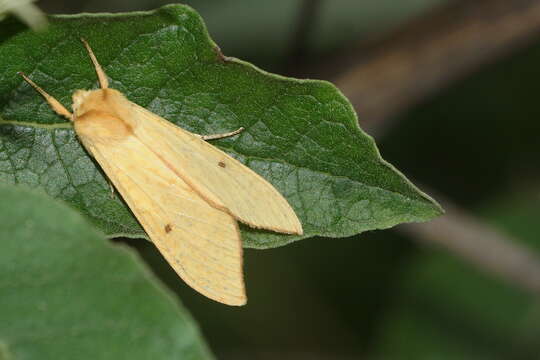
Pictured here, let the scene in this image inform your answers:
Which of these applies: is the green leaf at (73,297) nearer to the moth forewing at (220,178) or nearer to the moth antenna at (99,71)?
the moth antenna at (99,71)

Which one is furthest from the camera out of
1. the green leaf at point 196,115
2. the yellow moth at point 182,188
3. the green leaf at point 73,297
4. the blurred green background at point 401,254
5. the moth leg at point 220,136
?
the blurred green background at point 401,254

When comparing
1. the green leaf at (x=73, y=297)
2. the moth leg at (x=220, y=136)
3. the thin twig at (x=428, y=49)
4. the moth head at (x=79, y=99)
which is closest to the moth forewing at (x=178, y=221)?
the moth head at (x=79, y=99)

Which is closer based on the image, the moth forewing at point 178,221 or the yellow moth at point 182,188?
the yellow moth at point 182,188

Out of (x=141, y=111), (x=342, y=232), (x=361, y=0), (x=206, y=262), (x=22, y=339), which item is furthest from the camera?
(x=361, y=0)

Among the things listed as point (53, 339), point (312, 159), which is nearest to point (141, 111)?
point (312, 159)

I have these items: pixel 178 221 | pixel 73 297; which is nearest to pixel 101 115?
pixel 178 221

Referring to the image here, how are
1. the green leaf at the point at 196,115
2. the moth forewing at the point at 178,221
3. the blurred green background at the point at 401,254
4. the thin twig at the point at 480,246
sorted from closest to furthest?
the green leaf at the point at 196,115
the moth forewing at the point at 178,221
the thin twig at the point at 480,246
the blurred green background at the point at 401,254

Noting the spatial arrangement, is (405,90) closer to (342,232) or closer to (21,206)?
(342,232)
